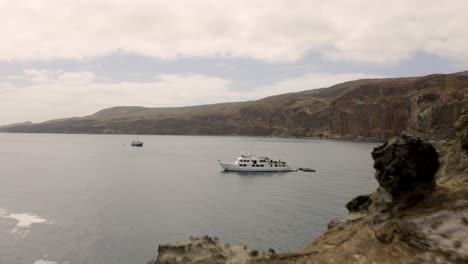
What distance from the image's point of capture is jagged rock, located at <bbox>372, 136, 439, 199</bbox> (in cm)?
2231

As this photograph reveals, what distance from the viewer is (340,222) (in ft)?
104

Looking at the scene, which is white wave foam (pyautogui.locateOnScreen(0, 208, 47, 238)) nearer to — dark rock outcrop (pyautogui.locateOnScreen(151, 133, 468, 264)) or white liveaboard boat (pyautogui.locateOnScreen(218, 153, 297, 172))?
dark rock outcrop (pyautogui.locateOnScreen(151, 133, 468, 264))

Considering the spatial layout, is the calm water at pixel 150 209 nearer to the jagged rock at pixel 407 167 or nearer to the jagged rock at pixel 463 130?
the jagged rock at pixel 463 130

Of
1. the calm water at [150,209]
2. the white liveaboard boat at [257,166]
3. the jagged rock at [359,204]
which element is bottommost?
the calm water at [150,209]

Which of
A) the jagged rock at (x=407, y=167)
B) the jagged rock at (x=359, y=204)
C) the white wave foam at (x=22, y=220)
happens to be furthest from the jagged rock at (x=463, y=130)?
the white wave foam at (x=22, y=220)

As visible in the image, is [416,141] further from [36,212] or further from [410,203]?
[36,212]

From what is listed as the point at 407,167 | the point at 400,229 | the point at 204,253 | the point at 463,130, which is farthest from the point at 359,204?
the point at 204,253

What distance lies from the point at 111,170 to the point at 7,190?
1430 inches

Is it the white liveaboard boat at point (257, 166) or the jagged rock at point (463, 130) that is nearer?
the jagged rock at point (463, 130)

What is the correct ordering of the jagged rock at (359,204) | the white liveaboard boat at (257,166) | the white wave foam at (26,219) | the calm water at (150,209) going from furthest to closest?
the white liveaboard boat at (257,166), the white wave foam at (26,219), the calm water at (150,209), the jagged rock at (359,204)

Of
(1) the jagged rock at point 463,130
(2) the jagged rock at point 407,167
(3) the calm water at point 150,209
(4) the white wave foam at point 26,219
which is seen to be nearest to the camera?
(2) the jagged rock at point 407,167

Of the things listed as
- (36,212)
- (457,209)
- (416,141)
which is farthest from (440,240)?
(36,212)

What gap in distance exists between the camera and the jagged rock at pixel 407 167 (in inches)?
878

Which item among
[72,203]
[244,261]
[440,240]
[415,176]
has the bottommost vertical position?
[72,203]
